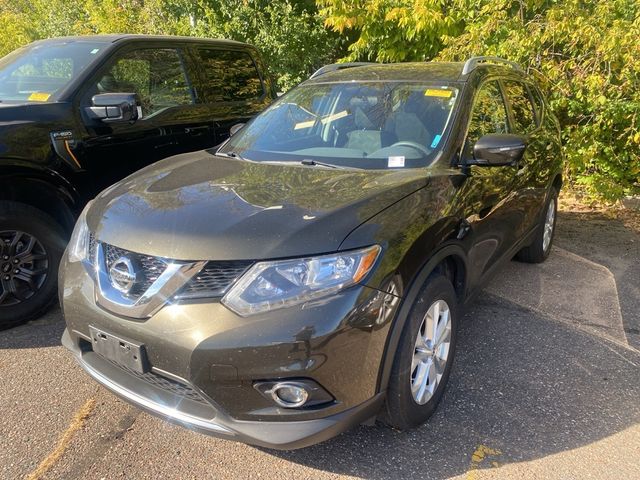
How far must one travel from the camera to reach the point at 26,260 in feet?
11.6

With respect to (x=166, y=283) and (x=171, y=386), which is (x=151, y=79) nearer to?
(x=166, y=283)

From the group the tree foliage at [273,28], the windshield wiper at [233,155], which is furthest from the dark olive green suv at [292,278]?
the tree foliage at [273,28]

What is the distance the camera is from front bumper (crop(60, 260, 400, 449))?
6.47 ft

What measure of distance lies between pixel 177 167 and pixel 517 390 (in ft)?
7.58

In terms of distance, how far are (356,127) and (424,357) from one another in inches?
59.8

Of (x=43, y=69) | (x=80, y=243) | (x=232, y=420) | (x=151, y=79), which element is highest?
(x=43, y=69)

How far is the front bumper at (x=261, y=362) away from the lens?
197 cm

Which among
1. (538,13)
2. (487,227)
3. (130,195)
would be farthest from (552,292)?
(538,13)

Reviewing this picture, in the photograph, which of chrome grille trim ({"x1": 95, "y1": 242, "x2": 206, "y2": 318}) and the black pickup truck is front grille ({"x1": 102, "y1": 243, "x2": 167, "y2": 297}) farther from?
the black pickup truck

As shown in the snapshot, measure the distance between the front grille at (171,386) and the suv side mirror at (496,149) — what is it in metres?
1.86

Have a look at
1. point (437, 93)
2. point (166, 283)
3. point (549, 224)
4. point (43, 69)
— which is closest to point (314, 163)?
point (437, 93)

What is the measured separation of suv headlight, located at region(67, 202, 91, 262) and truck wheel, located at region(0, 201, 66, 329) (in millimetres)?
1058

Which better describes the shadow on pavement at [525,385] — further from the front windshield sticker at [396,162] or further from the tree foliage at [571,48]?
the tree foliage at [571,48]

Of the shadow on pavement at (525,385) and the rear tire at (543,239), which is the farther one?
the rear tire at (543,239)
